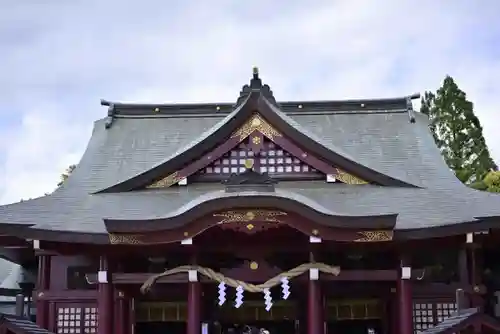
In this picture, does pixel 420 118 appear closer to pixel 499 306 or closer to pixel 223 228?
pixel 499 306

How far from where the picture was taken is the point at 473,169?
31.1 m

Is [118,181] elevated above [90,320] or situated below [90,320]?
above

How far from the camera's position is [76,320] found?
1280 centimetres

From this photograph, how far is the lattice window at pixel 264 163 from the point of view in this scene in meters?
14.2

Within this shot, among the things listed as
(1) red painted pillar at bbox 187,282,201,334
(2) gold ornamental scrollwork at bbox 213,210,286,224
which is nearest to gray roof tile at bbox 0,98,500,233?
(2) gold ornamental scrollwork at bbox 213,210,286,224

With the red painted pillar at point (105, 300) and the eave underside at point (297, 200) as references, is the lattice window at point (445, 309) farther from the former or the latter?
the red painted pillar at point (105, 300)

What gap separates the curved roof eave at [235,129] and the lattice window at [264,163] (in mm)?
451

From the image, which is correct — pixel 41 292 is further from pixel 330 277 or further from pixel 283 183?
pixel 330 277

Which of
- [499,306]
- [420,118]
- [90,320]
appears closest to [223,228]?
[90,320]

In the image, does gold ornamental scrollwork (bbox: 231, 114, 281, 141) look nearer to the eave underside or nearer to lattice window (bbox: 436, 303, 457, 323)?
the eave underside

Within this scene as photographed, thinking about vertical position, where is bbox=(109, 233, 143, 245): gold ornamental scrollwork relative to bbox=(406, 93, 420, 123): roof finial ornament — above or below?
below

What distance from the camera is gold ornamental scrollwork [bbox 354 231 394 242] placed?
11.0m

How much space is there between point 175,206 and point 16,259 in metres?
4.71

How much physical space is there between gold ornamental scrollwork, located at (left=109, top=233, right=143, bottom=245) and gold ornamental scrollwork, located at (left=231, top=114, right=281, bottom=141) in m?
3.70
